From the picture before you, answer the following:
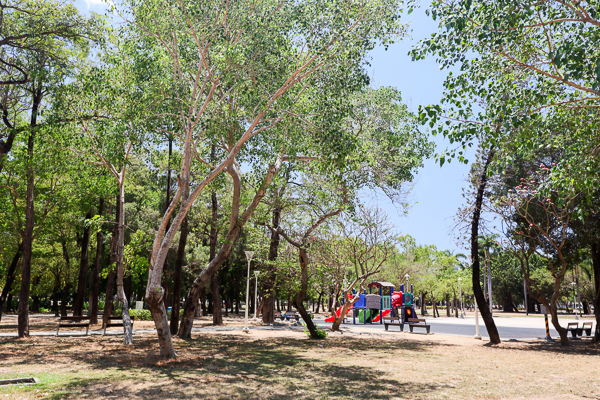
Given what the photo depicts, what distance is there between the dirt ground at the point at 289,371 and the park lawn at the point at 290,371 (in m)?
0.02

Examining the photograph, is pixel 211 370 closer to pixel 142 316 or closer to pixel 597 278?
pixel 597 278

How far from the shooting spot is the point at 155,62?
12.2 m

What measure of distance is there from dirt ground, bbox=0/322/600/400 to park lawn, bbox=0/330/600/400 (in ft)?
0.07

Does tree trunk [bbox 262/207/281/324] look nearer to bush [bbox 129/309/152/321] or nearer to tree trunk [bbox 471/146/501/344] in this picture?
tree trunk [bbox 471/146/501/344]

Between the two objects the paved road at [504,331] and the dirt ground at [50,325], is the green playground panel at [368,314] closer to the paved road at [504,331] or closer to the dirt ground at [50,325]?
the paved road at [504,331]

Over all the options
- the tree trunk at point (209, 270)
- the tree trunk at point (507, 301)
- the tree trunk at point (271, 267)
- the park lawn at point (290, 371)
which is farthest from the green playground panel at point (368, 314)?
the tree trunk at point (507, 301)

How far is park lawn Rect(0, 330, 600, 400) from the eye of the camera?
7453mm

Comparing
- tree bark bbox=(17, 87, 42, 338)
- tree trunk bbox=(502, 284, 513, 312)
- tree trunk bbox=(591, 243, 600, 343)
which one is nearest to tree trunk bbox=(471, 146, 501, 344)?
tree trunk bbox=(591, 243, 600, 343)

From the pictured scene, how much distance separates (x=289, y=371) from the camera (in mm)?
9805

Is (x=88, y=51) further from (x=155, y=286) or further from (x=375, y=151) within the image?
(x=375, y=151)

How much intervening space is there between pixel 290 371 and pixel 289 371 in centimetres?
2

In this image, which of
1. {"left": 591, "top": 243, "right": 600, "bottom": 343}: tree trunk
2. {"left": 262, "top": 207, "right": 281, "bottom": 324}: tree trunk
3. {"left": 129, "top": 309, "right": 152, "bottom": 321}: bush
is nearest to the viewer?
{"left": 591, "top": 243, "right": 600, "bottom": 343}: tree trunk

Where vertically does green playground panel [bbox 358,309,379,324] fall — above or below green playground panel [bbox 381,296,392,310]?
below

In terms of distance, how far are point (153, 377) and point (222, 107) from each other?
8.55 meters
